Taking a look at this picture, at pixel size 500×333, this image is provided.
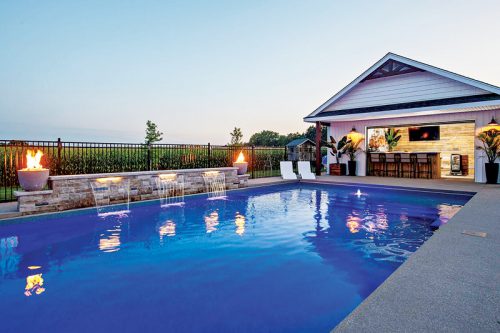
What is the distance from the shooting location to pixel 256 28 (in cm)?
1414

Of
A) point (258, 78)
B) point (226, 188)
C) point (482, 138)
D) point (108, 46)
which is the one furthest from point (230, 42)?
point (482, 138)

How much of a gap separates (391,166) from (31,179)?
49.9ft

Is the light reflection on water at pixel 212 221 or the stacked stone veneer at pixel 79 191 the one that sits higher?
the stacked stone veneer at pixel 79 191

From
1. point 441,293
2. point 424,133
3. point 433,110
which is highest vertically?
point 433,110

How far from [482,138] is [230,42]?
39.1 ft

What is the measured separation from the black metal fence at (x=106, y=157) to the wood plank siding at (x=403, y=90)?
5.60 metres

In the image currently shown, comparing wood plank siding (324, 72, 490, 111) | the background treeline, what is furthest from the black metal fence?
the background treeline

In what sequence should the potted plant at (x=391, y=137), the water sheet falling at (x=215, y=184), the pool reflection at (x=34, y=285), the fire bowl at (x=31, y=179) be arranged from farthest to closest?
the potted plant at (x=391, y=137) < the water sheet falling at (x=215, y=184) < the fire bowl at (x=31, y=179) < the pool reflection at (x=34, y=285)

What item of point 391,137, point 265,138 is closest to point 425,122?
point 391,137

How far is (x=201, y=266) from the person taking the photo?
4.28m

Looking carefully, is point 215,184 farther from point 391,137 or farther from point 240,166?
point 391,137

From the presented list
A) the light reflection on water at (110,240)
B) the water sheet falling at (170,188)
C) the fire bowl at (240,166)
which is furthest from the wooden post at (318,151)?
the light reflection on water at (110,240)

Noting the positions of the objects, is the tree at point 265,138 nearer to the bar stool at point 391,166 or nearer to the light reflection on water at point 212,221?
the bar stool at point 391,166

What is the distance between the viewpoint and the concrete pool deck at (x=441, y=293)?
2004 millimetres
